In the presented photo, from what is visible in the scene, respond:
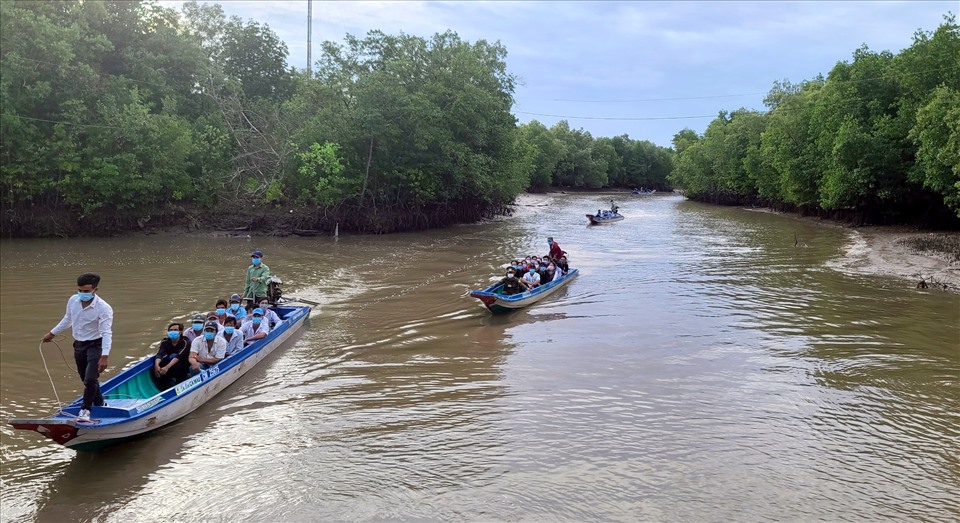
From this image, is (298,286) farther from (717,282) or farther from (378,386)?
(717,282)

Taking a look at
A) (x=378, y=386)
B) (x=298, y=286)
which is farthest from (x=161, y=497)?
(x=298, y=286)

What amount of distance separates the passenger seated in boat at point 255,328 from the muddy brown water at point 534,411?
587mm

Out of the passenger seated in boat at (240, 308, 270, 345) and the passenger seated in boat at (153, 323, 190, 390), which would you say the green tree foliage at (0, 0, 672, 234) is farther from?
the passenger seated in boat at (153, 323, 190, 390)

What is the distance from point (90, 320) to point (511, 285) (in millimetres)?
10217

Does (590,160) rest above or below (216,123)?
above

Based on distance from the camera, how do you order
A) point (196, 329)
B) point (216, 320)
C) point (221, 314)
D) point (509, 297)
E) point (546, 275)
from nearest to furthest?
point (196, 329) < point (216, 320) < point (221, 314) < point (509, 297) < point (546, 275)

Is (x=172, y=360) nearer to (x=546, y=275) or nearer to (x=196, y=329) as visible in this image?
(x=196, y=329)

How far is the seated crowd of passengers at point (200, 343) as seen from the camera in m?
8.97

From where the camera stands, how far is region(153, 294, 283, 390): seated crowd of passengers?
Answer: 8.97m

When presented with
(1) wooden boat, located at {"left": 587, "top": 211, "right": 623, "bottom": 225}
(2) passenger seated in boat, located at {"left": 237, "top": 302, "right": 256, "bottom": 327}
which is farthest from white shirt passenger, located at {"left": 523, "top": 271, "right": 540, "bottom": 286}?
(1) wooden boat, located at {"left": 587, "top": 211, "right": 623, "bottom": 225}

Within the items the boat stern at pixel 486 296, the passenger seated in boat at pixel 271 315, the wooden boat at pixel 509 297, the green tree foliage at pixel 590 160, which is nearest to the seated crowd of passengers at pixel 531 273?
the wooden boat at pixel 509 297

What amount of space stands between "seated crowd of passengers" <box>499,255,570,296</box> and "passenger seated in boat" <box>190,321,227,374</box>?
7583mm

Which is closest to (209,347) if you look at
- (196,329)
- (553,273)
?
(196,329)

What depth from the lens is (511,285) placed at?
51.7 feet
